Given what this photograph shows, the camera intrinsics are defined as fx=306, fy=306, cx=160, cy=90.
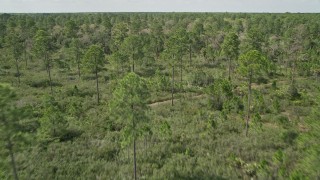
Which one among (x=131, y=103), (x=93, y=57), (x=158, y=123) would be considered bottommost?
(x=158, y=123)

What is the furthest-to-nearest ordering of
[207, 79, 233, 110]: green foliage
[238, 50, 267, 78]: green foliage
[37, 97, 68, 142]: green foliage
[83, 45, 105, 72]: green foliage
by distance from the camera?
[207, 79, 233, 110]: green foliage < [83, 45, 105, 72]: green foliage < [37, 97, 68, 142]: green foliage < [238, 50, 267, 78]: green foliage

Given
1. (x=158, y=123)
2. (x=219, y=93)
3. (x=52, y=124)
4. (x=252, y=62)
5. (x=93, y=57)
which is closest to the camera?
(x=252, y=62)

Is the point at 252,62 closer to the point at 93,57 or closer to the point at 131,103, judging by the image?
the point at 131,103

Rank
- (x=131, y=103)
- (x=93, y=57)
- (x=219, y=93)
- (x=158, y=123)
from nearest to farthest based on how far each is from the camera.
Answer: (x=131, y=103)
(x=158, y=123)
(x=93, y=57)
(x=219, y=93)

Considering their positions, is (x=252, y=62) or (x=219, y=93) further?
(x=219, y=93)

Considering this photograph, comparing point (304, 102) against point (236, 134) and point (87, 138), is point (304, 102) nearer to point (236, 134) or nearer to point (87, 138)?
point (236, 134)

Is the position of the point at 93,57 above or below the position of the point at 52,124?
above

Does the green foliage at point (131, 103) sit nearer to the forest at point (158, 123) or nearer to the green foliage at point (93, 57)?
the forest at point (158, 123)

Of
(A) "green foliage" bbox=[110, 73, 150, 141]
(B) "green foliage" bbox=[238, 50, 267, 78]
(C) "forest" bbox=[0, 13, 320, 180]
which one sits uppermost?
(B) "green foliage" bbox=[238, 50, 267, 78]

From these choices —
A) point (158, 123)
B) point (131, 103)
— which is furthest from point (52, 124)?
point (131, 103)

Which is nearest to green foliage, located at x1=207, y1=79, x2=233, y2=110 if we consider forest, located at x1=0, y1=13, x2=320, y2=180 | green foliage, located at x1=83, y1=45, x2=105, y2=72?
forest, located at x1=0, y1=13, x2=320, y2=180

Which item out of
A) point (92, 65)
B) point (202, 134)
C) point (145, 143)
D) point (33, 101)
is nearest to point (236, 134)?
point (202, 134)

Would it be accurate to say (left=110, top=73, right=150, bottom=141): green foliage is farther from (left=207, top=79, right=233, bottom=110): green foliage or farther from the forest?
(left=207, top=79, right=233, bottom=110): green foliage
